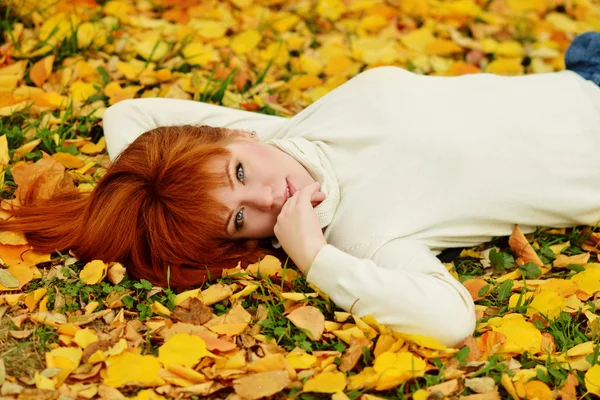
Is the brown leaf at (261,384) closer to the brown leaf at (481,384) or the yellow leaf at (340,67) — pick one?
the brown leaf at (481,384)

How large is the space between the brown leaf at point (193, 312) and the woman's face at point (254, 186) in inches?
10.3

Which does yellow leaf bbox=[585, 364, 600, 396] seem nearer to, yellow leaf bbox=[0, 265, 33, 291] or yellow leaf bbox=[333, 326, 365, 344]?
yellow leaf bbox=[333, 326, 365, 344]

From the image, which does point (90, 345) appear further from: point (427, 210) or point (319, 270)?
point (427, 210)

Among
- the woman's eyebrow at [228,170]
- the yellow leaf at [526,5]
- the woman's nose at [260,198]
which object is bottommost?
the woman's nose at [260,198]

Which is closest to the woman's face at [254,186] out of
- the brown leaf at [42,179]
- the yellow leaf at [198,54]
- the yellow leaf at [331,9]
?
the brown leaf at [42,179]

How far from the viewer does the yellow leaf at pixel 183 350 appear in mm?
2260

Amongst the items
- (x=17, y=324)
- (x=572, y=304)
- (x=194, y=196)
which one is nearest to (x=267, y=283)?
(x=194, y=196)

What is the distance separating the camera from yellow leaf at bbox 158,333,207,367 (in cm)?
226

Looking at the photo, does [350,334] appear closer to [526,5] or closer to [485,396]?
[485,396]

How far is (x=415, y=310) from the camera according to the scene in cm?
236

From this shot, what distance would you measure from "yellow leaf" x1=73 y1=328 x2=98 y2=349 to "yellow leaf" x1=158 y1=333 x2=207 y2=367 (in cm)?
22

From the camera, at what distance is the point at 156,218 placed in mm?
2588

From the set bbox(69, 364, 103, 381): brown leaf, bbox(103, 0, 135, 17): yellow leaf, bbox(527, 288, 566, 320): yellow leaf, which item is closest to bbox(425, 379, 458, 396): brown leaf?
bbox(527, 288, 566, 320): yellow leaf

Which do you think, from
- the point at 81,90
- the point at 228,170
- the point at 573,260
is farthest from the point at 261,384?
the point at 81,90
